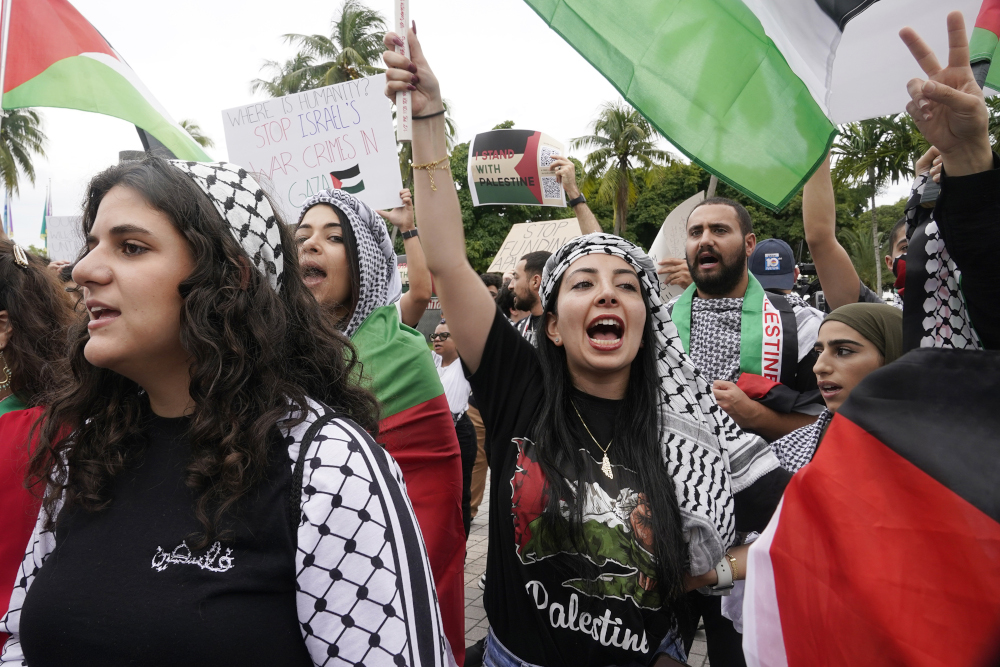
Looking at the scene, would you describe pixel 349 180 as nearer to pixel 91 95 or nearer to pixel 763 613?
pixel 91 95

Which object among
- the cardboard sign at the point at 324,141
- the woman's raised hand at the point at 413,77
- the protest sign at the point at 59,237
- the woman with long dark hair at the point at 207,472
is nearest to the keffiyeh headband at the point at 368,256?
the woman's raised hand at the point at 413,77

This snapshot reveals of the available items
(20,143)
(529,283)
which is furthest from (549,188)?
(20,143)

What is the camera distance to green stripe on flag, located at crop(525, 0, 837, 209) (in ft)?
6.10

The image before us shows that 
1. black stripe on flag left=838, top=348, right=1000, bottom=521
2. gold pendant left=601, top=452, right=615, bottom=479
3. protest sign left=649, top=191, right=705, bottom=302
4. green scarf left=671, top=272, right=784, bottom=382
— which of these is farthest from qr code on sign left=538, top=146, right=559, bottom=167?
black stripe on flag left=838, top=348, right=1000, bottom=521

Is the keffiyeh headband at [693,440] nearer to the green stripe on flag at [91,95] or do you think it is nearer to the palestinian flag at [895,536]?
the palestinian flag at [895,536]

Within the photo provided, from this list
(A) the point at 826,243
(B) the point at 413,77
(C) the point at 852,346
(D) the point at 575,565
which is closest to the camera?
(D) the point at 575,565

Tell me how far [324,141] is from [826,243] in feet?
9.04

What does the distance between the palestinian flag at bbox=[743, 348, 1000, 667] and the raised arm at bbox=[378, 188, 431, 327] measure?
2760 mm

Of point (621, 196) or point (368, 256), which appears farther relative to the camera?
point (621, 196)

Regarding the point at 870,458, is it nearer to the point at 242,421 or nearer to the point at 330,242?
the point at 242,421

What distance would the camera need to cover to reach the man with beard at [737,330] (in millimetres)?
2756

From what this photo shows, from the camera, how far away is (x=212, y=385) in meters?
1.30

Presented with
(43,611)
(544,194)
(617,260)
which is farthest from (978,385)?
(544,194)

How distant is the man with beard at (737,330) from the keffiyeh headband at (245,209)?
1.94 m
